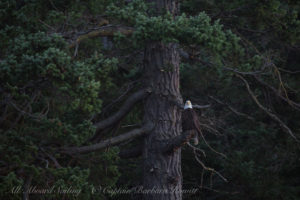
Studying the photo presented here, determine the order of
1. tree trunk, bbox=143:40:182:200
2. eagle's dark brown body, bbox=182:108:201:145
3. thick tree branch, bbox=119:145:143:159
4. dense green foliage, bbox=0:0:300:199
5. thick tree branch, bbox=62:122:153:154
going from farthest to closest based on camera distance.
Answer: thick tree branch, bbox=119:145:143:159 < tree trunk, bbox=143:40:182:200 < thick tree branch, bbox=62:122:153:154 < eagle's dark brown body, bbox=182:108:201:145 < dense green foliage, bbox=0:0:300:199

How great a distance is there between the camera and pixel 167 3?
816cm

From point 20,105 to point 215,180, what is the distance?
6.61 metres

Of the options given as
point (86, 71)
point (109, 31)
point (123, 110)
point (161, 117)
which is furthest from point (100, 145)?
point (109, 31)

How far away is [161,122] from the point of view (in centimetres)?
808

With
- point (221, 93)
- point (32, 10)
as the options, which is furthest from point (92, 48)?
point (221, 93)

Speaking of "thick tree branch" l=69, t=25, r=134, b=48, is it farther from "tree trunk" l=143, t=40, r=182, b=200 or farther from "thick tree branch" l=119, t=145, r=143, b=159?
"thick tree branch" l=119, t=145, r=143, b=159

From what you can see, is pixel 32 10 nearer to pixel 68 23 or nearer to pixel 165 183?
pixel 68 23

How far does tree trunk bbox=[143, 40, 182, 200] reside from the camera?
313 inches

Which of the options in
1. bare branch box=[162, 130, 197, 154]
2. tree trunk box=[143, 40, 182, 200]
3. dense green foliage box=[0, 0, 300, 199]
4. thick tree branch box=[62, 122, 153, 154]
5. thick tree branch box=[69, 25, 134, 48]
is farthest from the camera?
tree trunk box=[143, 40, 182, 200]

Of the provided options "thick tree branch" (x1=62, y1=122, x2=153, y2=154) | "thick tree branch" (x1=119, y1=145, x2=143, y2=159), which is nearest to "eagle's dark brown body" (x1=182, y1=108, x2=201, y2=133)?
"thick tree branch" (x1=62, y1=122, x2=153, y2=154)

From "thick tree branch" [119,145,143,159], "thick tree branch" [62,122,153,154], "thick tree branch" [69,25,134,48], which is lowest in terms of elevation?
"thick tree branch" [119,145,143,159]

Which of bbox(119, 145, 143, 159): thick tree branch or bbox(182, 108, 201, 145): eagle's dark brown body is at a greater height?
bbox(182, 108, 201, 145): eagle's dark brown body

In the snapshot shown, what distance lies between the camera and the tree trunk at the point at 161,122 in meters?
7.94

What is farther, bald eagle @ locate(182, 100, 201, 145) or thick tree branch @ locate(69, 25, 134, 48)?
thick tree branch @ locate(69, 25, 134, 48)
